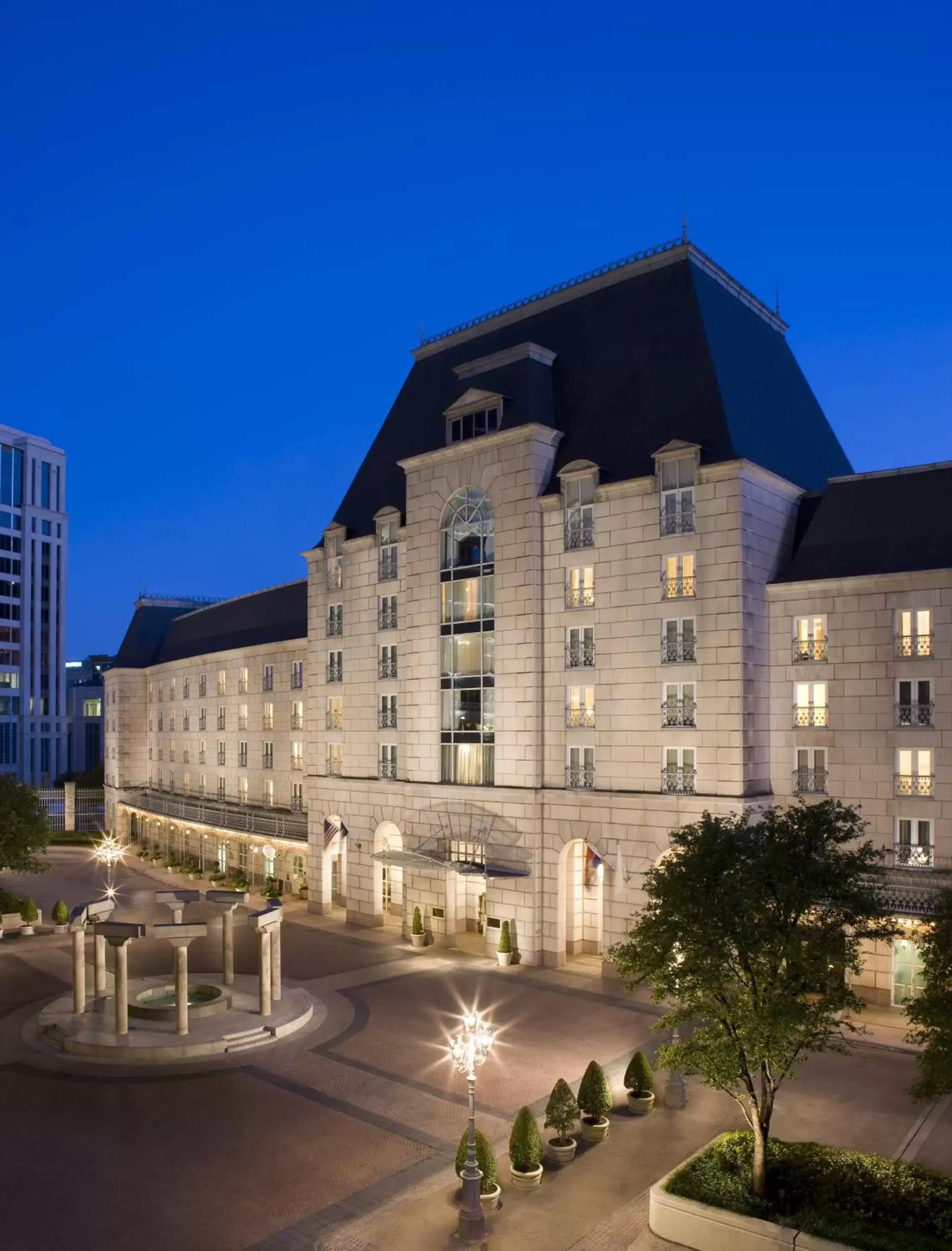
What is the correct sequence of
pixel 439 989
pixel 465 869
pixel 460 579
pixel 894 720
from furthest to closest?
pixel 460 579 → pixel 465 869 → pixel 439 989 → pixel 894 720

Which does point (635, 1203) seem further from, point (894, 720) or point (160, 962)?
point (160, 962)

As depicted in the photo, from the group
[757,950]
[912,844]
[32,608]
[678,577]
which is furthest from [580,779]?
[32,608]

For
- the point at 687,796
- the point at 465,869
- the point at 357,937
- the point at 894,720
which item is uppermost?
the point at 894,720

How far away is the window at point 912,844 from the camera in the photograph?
33.5m

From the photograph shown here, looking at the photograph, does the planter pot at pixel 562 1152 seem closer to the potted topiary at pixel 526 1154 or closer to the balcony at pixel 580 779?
the potted topiary at pixel 526 1154

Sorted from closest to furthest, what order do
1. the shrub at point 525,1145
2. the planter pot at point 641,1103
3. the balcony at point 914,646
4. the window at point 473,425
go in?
the shrub at point 525,1145 → the planter pot at point 641,1103 → the balcony at point 914,646 → the window at point 473,425

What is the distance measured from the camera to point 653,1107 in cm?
2592

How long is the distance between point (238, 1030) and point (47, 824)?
24.0 meters

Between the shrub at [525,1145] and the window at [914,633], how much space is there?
2099cm

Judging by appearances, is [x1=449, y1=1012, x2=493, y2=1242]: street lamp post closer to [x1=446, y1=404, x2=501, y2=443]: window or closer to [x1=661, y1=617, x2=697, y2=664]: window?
[x1=661, y1=617, x2=697, y2=664]: window

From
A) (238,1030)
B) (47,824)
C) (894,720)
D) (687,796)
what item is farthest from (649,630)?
(47,824)

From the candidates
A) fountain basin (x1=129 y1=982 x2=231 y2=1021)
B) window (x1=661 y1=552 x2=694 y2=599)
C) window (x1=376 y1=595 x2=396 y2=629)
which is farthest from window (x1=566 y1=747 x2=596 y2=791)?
fountain basin (x1=129 y1=982 x2=231 y2=1021)

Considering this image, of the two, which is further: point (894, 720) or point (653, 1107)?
point (894, 720)

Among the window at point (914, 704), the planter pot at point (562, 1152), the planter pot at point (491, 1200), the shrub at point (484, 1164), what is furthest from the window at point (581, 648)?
the planter pot at point (491, 1200)
